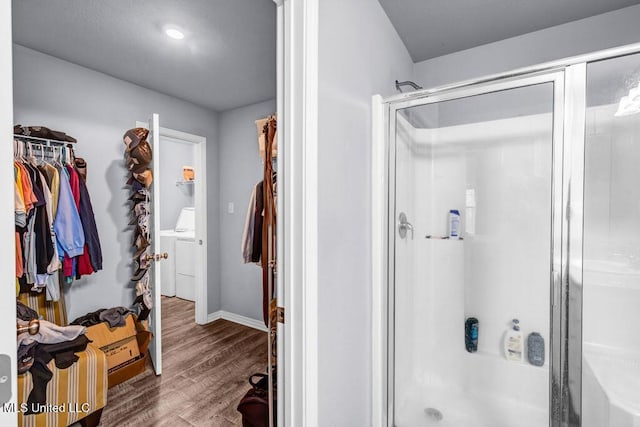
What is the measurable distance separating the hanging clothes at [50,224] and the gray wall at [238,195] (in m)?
1.41

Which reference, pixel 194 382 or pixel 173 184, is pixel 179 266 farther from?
pixel 194 382

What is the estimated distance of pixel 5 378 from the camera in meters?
0.46

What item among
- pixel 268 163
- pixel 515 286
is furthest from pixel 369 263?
pixel 515 286

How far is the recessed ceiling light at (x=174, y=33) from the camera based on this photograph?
1.90 metres

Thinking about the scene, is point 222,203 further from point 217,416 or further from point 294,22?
point 294,22

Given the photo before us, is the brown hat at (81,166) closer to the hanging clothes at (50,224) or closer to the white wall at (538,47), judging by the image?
the hanging clothes at (50,224)

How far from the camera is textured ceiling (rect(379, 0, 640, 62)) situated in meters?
1.68

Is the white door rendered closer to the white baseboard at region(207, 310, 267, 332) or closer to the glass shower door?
the white baseboard at region(207, 310, 267, 332)

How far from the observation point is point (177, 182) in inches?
192

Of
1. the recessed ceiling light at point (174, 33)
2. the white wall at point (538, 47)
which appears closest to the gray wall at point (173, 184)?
the recessed ceiling light at point (174, 33)

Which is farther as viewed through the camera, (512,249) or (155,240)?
(155,240)

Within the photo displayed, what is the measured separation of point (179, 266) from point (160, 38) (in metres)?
3.01

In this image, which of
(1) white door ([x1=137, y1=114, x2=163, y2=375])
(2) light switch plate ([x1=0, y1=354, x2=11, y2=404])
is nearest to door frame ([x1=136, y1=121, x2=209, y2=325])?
(1) white door ([x1=137, y1=114, x2=163, y2=375])

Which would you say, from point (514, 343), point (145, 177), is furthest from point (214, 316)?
point (514, 343)
